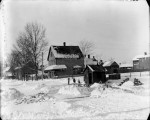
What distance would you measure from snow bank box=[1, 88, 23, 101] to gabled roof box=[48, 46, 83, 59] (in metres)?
0.52

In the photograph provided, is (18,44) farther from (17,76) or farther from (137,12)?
(137,12)

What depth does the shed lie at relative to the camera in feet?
9.95

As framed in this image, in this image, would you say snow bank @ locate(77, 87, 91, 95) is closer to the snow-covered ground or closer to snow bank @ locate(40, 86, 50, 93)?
the snow-covered ground

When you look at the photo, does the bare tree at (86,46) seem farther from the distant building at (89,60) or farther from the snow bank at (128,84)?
the snow bank at (128,84)

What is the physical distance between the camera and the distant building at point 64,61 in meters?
2.96

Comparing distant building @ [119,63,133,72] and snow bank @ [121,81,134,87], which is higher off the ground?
distant building @ [119,63,133,72]

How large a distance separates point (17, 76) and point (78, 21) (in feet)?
2.68

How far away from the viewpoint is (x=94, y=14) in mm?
3104

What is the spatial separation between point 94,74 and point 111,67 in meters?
0.21

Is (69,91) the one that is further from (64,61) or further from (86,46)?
(86,46)

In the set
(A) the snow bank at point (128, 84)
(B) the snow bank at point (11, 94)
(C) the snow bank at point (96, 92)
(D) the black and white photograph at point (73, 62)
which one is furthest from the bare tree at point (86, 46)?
(B) the snow bank at point (11, 94)

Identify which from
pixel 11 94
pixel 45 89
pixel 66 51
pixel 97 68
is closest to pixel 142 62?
pixel 97 68

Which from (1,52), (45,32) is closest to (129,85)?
(45,32)

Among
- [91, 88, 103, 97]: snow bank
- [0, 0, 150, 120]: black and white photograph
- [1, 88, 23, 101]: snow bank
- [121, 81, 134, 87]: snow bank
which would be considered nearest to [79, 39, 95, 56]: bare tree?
[0, 0, 150, 120]: black and white photograph
